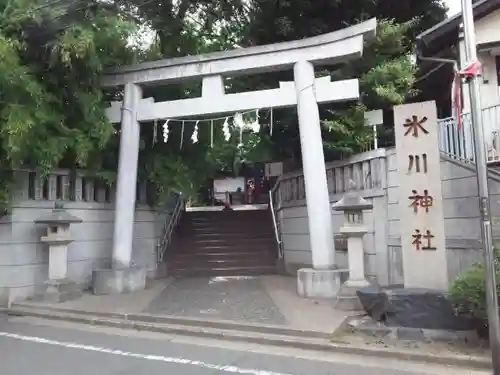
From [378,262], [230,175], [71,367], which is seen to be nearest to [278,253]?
[378,262]

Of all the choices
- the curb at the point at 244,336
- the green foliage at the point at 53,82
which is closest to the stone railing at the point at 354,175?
the curb at the point at 244,336

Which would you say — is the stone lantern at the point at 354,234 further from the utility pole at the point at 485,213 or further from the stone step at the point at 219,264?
the stone step at the point at 219,264

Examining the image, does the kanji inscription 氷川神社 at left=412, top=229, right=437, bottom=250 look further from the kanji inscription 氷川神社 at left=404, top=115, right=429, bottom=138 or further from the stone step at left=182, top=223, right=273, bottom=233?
the stone step at left=182, top=223, right=273, bottom=233

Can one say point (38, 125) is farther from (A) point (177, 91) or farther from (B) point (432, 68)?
(B) point (432, 68)

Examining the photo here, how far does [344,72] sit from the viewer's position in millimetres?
12711

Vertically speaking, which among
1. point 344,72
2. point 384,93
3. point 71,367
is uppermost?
point 344,72

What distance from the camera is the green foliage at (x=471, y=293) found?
233 inches

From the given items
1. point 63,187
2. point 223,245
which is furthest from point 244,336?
point 223,245

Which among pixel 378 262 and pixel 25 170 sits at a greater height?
pixel 25 170

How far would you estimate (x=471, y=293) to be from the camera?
5977 mm

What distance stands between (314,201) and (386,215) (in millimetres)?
1694

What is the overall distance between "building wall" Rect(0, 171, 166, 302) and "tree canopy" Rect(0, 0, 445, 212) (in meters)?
0.60

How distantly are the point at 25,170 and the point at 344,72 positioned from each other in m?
8.41

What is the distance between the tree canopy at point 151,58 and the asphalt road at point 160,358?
3997 mm
